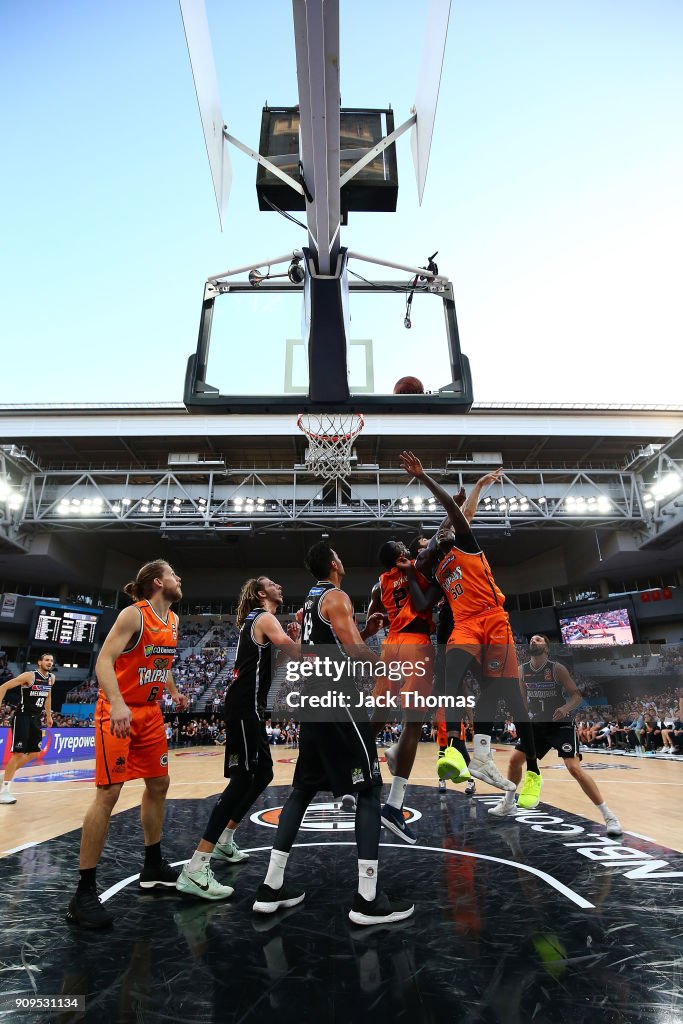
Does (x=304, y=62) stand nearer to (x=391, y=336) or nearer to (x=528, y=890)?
(x=391, y=336)

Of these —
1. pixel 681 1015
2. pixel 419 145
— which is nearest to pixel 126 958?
pixel 681 1015

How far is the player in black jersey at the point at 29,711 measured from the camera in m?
7.16

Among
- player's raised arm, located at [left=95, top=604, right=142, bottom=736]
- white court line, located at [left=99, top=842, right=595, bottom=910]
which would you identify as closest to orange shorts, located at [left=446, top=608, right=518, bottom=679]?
white court line, located at [left=99, top=842, right=595, bottom=910]

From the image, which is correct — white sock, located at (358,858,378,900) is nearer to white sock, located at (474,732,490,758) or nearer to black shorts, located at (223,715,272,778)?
black shorts, located at (223,715,272,778)

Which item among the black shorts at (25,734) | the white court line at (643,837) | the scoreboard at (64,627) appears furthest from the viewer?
the scoreboard at (64,627)

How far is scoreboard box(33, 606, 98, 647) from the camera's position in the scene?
73.6ft

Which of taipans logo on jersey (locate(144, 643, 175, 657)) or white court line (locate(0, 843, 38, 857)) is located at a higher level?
taipans logo on jersey (locate(144, 643, 175, 657))

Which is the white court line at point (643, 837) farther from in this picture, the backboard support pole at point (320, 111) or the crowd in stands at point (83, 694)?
the crowd in stands at point (83, 694)

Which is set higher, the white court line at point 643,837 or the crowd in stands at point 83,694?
the crowd in stands at point 83,694

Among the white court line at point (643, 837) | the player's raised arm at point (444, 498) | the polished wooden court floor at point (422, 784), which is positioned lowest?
the polished wooden court floor at point (422, 784)

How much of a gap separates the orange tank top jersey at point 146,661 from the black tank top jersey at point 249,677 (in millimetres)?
476

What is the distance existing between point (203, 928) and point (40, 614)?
23489 mm

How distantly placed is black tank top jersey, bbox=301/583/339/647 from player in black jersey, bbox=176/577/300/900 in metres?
0.12

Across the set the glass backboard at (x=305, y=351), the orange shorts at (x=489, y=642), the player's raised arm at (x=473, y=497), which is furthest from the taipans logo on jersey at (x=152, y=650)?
the glass backboard at (x=305, y=351)
